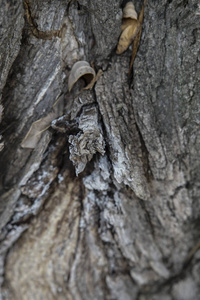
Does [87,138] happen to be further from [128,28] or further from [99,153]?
[128,28]

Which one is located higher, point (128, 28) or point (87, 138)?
point (128, 28)

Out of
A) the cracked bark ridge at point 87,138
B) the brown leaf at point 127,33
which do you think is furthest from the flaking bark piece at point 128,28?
the cracked bark ridge at point 87,138

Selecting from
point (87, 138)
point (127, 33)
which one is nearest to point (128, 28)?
point (127, 33)

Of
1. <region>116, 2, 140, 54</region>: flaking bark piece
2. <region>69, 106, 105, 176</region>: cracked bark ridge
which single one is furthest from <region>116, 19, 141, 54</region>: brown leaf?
<region>69, 106, 105, 176</region>: cracked bark ridge

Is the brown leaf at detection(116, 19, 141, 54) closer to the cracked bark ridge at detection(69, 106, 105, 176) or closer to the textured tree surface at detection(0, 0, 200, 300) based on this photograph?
the textured tree surface at detection(0, 0, 200, 300)

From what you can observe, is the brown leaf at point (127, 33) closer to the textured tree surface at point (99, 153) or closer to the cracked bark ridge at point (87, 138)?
the textured tree surface at point (99, 153)

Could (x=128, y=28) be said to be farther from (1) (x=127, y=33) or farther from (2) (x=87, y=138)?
(2) (x=87, y=138)
